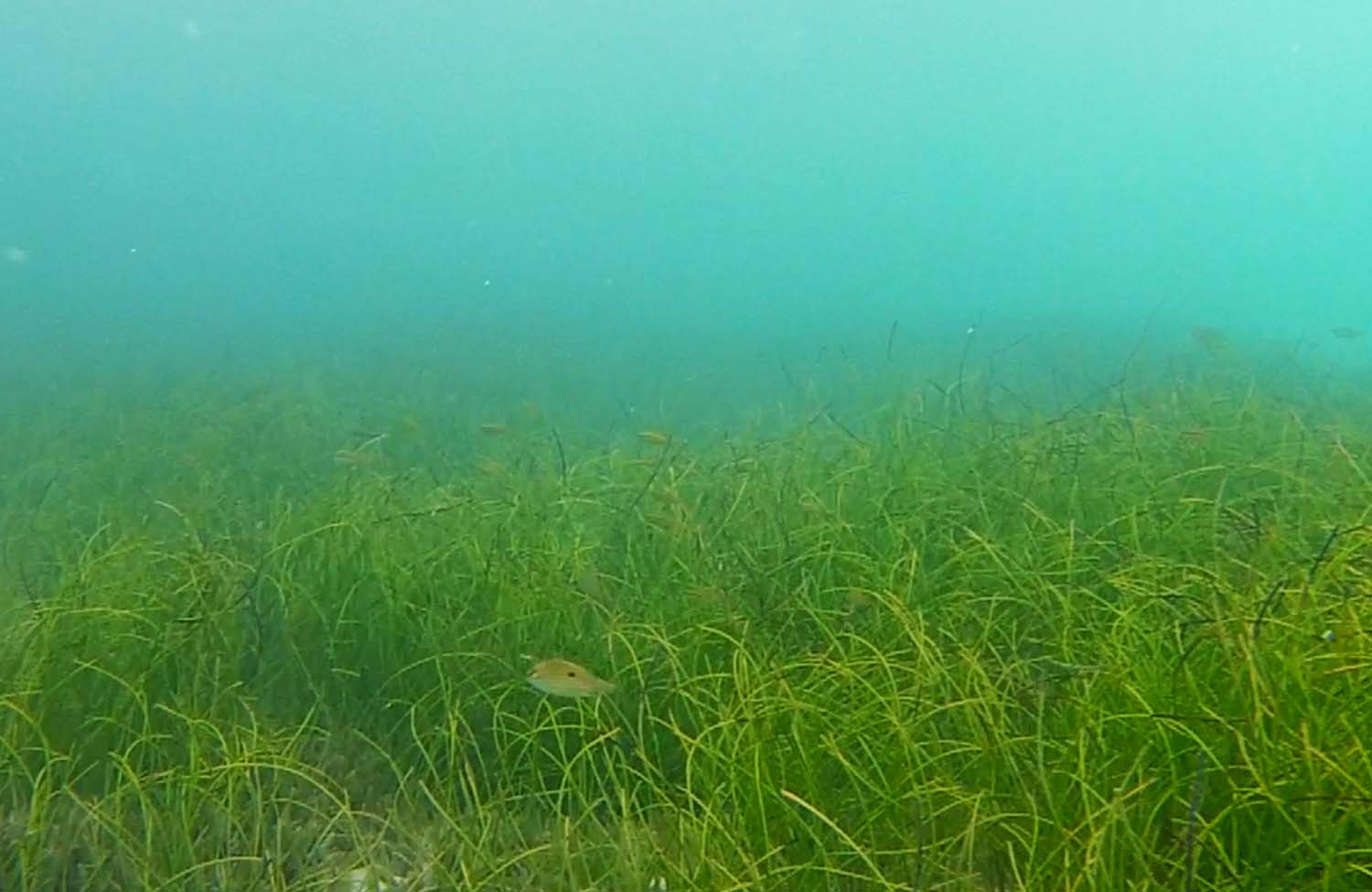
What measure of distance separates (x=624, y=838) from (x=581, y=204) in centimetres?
5699

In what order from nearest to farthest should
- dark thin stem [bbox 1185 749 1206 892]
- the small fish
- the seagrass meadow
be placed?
1. dark thin stem [bbox 1185 749 1206 892]
2. the seagrass meadow
3. the small fish

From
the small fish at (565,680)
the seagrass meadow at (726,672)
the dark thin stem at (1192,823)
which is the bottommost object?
the seagrass meadow at (726,672)

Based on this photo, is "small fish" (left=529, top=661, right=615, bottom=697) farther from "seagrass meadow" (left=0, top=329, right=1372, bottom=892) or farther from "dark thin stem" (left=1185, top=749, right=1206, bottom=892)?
"dark thin stem" (left=1185, top=749, right=1206, bottom=892)

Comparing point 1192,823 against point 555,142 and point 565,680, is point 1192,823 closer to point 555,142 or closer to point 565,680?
point 565,680

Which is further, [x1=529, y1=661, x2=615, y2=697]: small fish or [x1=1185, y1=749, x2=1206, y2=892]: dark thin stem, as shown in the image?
[x1=529, y1=661, x2=615, y2=697]: small fish

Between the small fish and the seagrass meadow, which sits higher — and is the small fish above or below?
above

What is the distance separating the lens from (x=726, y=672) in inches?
94.8

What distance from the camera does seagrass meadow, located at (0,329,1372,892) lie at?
162 cm

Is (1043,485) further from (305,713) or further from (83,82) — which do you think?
(83,82)

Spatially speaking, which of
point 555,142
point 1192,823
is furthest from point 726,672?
point 555,142

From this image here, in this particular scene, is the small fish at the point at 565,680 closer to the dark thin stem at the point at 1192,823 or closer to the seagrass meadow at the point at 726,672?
the seagrass meadow at the point at 726,672

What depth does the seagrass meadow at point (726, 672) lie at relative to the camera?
1620mm

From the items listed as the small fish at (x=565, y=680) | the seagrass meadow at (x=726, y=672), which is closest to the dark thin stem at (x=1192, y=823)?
the seagrass meadow at (x=726, y=672)

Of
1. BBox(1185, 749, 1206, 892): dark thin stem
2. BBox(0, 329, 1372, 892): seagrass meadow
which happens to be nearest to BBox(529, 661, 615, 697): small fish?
BBox(0, 329, 1372, 892): seagrass meadow
